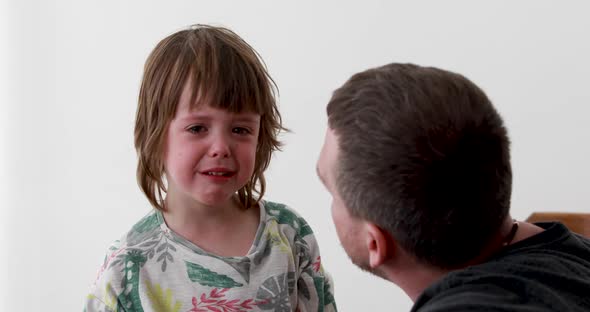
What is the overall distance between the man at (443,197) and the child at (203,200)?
33 cm

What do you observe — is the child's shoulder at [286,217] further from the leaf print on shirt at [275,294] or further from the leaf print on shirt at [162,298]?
the leaf print on shirt at [162,298]

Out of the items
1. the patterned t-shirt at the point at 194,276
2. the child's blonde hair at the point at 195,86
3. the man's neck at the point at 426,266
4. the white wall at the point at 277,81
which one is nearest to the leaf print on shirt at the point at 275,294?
the patterned t-shirt at the point at 194,276

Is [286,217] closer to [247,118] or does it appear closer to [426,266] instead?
[247,118]

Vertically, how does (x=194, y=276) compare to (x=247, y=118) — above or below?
below

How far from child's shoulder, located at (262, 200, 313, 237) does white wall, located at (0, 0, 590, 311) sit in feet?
3.91

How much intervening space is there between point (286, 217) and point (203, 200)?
0.21m

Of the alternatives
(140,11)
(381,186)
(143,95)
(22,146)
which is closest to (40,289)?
(22,146)

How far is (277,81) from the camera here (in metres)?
2.77

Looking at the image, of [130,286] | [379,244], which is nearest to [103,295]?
[130,286]

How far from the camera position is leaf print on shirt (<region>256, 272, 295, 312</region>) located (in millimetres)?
1439

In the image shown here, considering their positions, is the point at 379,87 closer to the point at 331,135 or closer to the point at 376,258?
the point at 331,135

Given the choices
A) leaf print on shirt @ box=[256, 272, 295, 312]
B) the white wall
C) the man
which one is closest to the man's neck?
the man

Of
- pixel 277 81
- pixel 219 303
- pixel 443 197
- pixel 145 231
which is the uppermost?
pixel 277 81

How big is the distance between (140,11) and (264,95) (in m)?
1.45
